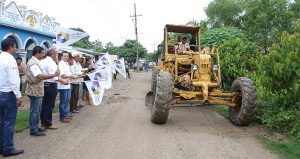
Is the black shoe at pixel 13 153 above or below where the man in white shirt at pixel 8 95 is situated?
below

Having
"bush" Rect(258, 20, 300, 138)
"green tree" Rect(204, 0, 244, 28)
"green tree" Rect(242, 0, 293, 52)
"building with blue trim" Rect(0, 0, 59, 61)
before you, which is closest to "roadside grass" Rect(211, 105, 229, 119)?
"bush" Rect(258, 20, 300, 138)

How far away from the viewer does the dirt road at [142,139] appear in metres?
6.28

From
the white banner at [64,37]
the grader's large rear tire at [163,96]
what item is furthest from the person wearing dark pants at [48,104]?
the white banner at [64,37]

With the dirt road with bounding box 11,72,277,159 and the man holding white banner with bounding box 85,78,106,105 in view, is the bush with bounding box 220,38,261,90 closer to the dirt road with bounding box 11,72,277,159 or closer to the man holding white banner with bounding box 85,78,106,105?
the dirt road with bounding box 11,72,277,159

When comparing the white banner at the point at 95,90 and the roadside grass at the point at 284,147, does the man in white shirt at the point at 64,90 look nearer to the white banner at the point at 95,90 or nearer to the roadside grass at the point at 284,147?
the white banner at the point at 95,90

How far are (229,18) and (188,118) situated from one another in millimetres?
26983

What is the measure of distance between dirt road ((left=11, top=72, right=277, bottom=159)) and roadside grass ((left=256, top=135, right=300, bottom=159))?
0.58 feet

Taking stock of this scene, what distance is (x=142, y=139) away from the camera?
24.0 feet

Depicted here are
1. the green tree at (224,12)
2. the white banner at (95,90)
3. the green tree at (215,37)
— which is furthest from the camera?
the green tree at (224,12)

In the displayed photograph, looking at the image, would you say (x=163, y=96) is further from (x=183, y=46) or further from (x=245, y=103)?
(x=183, y=46)

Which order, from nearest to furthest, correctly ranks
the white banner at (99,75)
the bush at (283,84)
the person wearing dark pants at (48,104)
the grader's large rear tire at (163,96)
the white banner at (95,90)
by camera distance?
the bush at (283,84)
the person wearing dark pants at (48,104)
the grader's large rear tire at (163,96)
the white banner at (95,90)
the white banner at (99,75)

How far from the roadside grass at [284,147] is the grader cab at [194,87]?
129 cm

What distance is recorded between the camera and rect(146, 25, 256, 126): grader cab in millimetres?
8484

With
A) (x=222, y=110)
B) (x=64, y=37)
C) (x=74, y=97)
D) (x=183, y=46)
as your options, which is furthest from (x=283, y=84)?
(x=64, y=37)
